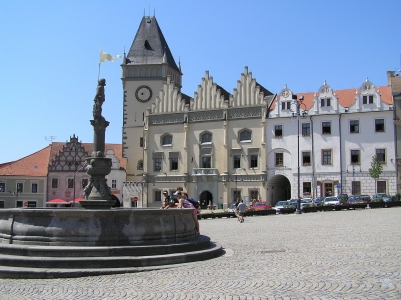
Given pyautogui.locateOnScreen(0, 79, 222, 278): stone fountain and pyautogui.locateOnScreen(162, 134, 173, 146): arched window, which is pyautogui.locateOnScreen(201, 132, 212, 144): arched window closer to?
pyautogui.locateOnScreen(162, 134, 173, 146): arched window

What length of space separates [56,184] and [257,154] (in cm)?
2741

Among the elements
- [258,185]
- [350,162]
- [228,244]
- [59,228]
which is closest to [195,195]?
[258,185]

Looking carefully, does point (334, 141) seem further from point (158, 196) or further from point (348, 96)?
point (158, 196)

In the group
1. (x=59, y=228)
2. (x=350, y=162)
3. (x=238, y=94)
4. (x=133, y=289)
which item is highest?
(x=238, y=94)

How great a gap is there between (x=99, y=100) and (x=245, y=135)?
136ft

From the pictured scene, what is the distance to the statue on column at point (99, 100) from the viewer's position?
704 inches

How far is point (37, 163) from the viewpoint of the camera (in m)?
68.2

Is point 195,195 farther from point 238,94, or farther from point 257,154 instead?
point 238,94

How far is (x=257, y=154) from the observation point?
5734 cm

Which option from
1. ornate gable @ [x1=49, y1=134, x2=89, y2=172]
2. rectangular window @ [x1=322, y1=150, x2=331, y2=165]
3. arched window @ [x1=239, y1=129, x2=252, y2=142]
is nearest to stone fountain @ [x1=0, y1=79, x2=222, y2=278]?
rectangular window @ [x1=322, y1=150, x2=331, y2=165]

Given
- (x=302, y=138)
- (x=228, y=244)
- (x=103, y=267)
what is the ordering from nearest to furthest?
(x=103, y=267), (x=228, y=244), (x=302, y=138)

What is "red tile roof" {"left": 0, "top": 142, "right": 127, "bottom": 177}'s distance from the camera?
216ft

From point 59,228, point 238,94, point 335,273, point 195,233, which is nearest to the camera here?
point 335,273

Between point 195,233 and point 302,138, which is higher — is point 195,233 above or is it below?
below
